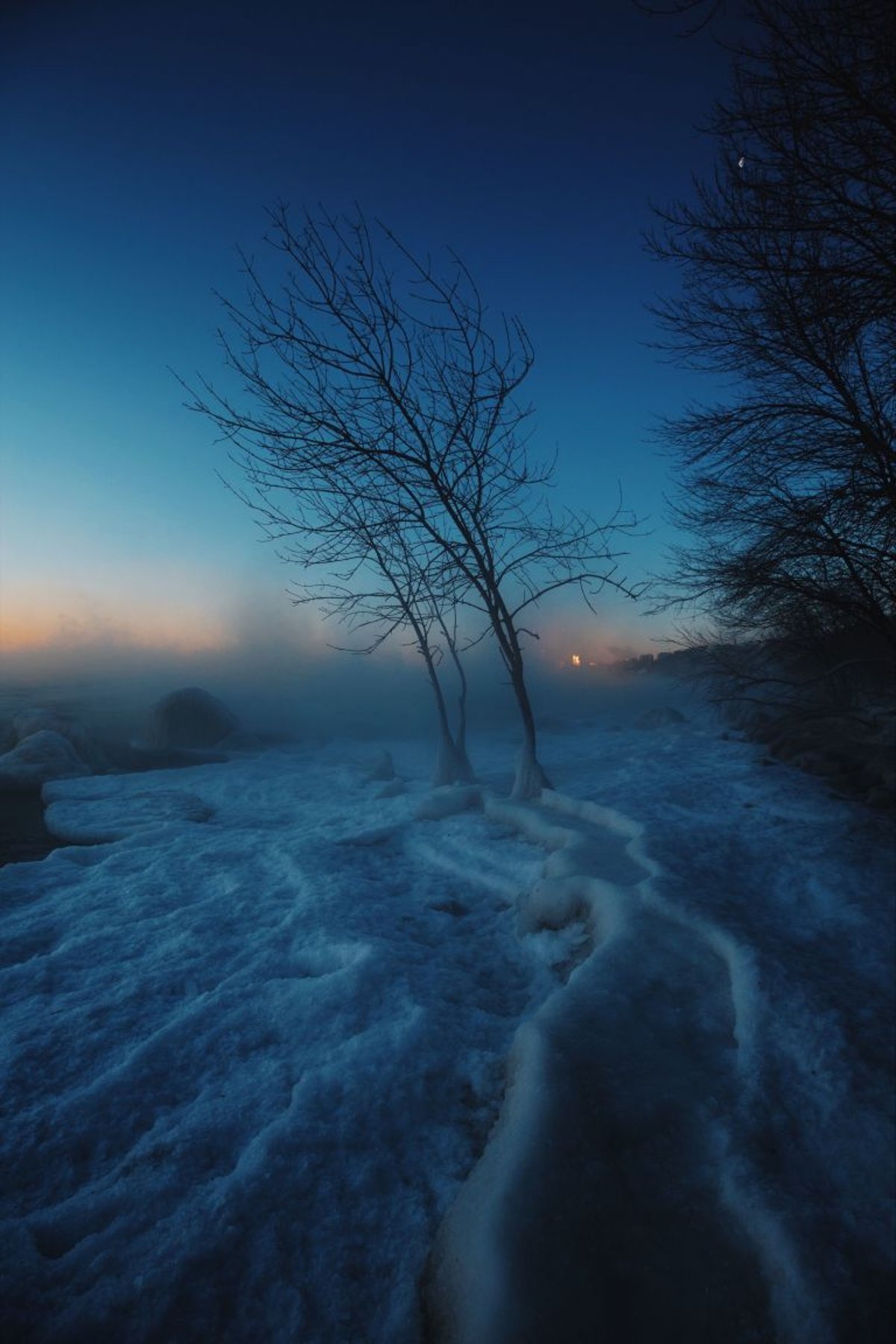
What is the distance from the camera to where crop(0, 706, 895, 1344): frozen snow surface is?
1415mm

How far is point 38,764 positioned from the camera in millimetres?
9156

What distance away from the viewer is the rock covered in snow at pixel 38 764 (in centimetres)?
845

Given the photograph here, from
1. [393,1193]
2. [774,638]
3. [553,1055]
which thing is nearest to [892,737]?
[774,638]

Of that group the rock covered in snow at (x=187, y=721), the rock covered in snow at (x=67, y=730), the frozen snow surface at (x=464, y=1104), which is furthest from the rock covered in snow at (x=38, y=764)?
the rock covered in snow at (x=187, y=721)

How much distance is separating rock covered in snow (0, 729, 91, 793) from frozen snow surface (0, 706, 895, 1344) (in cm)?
553

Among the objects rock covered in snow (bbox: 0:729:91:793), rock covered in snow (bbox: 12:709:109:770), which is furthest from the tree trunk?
rock covered in snow (bbox: 12:709:109:770)

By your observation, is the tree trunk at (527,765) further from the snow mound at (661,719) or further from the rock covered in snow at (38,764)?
the snow mound at (661,719)

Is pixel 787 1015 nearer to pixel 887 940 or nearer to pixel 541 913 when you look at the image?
pixel 887 940

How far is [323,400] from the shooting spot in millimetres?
5734

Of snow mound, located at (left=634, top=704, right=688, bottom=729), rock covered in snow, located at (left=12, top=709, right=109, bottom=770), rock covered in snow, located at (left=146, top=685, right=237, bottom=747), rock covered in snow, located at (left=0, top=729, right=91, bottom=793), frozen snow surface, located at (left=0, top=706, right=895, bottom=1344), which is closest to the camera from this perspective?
frozen snow surface, located at (left=0, top=706, right=895, bottom=1344)

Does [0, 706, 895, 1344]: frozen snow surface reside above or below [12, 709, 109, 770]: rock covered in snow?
below

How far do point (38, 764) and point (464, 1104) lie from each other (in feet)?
34.2

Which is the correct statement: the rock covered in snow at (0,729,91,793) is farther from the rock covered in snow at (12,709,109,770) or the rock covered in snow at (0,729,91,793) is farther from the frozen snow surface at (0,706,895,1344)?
the frozen snow surface at (0,706,895,1344)

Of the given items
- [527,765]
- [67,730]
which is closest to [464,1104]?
[527,765]
